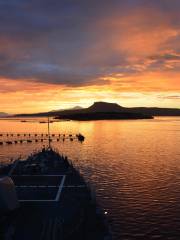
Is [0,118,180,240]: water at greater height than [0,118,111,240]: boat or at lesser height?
lesser

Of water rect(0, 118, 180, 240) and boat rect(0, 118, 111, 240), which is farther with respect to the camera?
water rect(0, 118, 180, 240)

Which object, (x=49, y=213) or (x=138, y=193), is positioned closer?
(x=49, y=213)

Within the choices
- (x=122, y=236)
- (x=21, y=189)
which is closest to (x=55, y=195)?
(x=21, y=189)

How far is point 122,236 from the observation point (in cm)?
4509

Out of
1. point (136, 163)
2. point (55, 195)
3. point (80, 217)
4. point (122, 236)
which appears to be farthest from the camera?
point (136, 163)

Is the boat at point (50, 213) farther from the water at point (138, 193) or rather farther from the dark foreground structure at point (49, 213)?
the water at point (138, 193)

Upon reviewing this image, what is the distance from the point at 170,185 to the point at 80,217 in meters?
37.0

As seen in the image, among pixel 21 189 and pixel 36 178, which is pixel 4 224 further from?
pixel 36 178

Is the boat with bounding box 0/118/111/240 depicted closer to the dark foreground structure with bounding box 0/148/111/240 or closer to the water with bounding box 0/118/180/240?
the dark foreground structure with bounding box 0/148/111/240

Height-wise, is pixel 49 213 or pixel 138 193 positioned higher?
pixel 49 213

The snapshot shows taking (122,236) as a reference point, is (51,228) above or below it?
above

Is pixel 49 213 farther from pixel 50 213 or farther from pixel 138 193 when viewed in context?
pixel 138 193

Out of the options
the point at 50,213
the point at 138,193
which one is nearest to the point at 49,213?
the point at 50,213

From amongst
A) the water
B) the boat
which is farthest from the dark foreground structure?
the water
